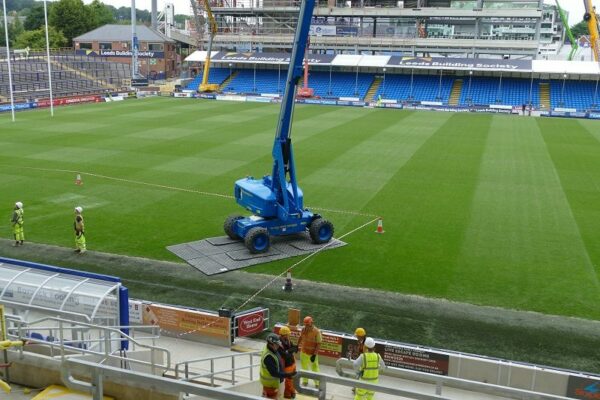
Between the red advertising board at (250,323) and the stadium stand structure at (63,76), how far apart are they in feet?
192

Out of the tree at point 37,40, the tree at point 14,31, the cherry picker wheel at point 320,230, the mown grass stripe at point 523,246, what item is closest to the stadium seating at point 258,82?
the tree at point 37,40

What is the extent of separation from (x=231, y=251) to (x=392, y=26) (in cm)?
7135

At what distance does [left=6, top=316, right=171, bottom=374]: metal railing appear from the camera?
888 cm

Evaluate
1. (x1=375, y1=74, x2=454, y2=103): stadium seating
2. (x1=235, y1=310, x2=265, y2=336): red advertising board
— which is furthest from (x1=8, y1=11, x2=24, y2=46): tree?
(x1=235, y1=310, x2=265, y2=336): red advertising board

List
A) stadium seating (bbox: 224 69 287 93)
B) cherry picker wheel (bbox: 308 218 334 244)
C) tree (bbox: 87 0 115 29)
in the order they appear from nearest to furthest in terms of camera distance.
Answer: cherry picker wheel (bbox: 308 218 334 244) → stadium seating (bbox: 224 69 287 93) → tree (bbox: 87 0 115 29)

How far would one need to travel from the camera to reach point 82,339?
10180 millimetres

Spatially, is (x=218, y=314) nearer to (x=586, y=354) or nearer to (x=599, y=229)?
(x=586, y=354)

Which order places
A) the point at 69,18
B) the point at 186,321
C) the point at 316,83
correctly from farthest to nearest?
the point at 69,18 < the point at 316,83 < the point at 186,321

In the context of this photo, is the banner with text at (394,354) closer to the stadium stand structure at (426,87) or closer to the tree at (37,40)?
the stadium stand structure at (426,87)

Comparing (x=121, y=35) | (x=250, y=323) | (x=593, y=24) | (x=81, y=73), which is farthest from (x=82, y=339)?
(x=121, y=35)

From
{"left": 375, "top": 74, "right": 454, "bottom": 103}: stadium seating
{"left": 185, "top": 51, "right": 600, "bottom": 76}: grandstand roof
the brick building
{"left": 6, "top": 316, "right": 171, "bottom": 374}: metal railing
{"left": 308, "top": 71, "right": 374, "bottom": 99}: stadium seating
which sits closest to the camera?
{"left": 6, "top": 316, "right": 171, "bottom": 374}: metal railing

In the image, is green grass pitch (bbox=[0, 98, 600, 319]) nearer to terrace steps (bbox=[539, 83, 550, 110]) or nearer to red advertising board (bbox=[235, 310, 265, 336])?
red advertising board (bbox=[235, 310, 265, 336])

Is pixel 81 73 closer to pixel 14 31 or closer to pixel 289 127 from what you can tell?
pixel 14 31

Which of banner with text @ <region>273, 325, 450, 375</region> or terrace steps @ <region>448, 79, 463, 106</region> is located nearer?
banner with text @ <region>273, 325, 450, 375</region>
